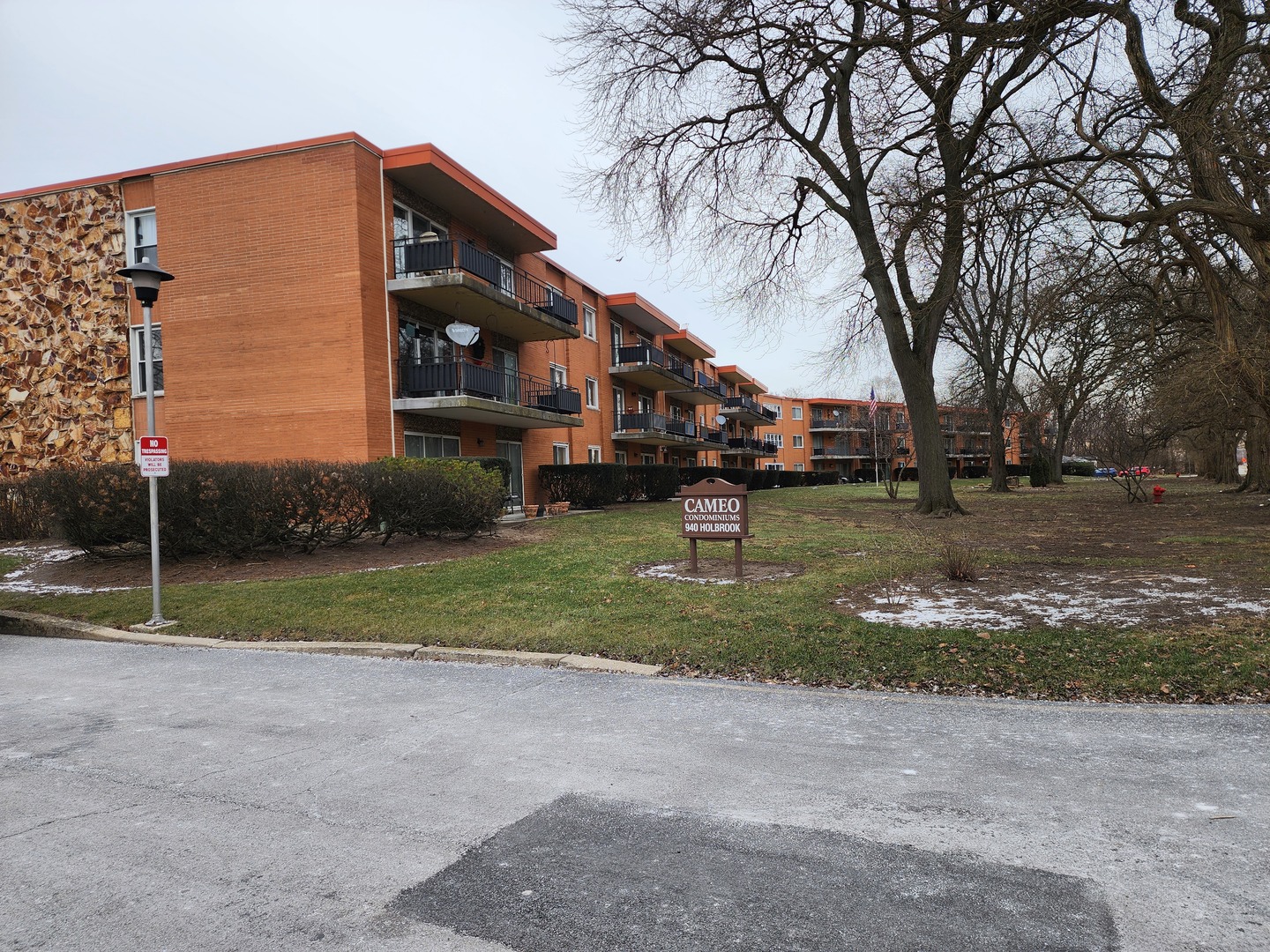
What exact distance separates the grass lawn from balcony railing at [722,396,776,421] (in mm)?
40175

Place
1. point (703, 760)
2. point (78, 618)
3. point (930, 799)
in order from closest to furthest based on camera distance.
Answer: point (930, 799) < point (703, 760) < point (78, 618)

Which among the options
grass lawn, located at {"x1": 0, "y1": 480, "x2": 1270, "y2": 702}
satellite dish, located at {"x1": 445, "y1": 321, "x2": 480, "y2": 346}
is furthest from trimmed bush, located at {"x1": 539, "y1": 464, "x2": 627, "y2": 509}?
grass lawn, located at {"x1": 0, "y1": 480, "x2": 1270, "y2": 702}

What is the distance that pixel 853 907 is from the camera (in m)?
2.65

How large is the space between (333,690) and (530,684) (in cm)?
148

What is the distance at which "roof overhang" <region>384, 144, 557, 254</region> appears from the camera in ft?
61.9

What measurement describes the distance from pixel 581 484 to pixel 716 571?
16.4 metres

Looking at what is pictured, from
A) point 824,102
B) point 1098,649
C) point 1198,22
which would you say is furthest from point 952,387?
point 1098,649

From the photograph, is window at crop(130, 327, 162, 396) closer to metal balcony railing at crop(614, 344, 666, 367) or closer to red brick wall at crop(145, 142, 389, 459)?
red brick wall at crop(145, 142, 389, 459)

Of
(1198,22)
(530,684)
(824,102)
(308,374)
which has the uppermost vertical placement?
(824,102)

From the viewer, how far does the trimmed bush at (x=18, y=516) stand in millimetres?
17219

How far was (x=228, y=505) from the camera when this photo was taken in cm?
1207

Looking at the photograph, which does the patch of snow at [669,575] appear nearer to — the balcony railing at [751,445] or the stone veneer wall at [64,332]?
the stone veneer wall at [64,332]

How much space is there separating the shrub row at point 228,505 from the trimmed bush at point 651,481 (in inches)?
627

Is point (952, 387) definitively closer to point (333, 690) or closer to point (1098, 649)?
point (1098, 649)
